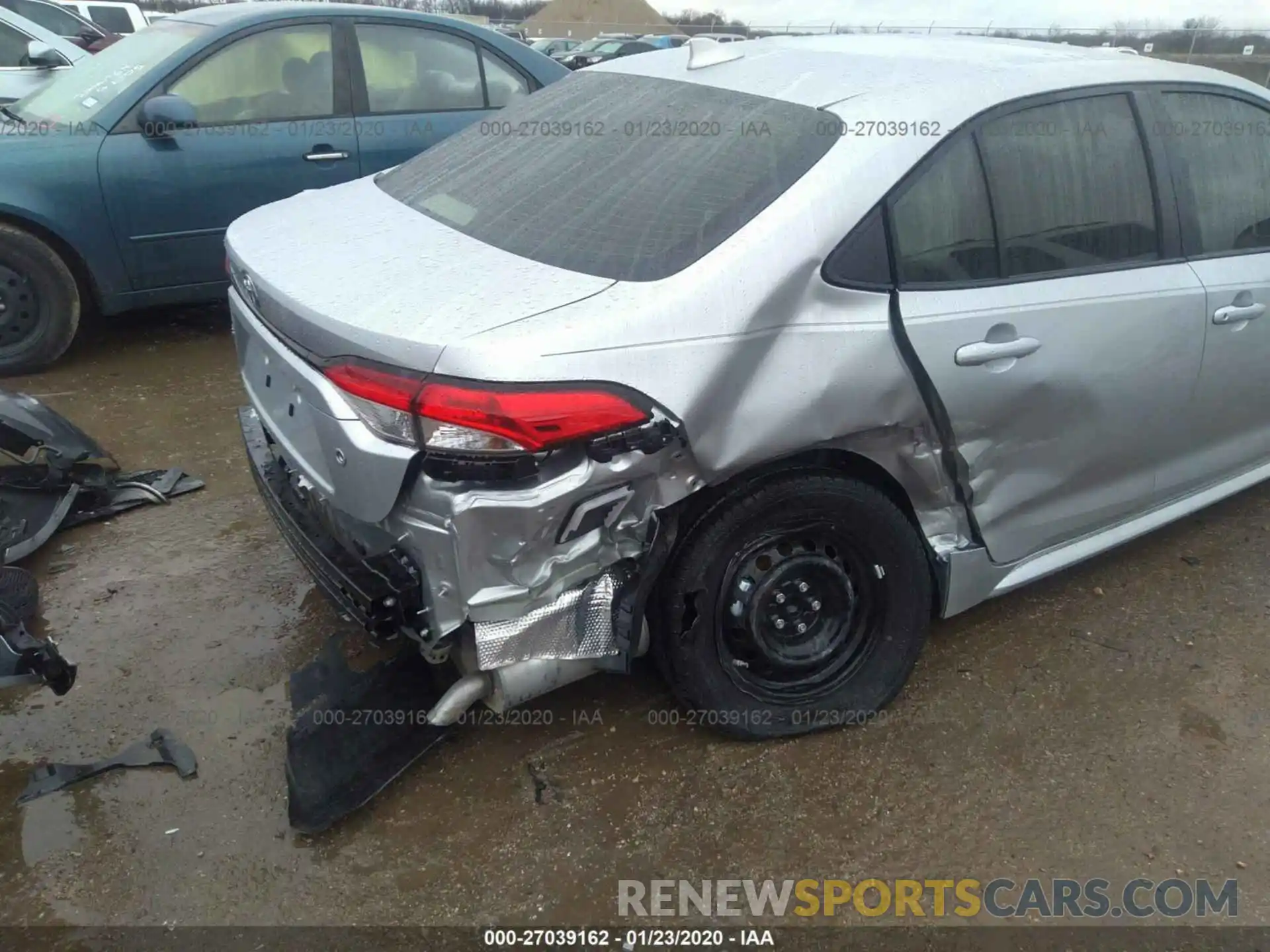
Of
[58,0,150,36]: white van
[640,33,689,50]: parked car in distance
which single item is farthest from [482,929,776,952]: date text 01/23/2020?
[640,33,689,50]: parked car in distance

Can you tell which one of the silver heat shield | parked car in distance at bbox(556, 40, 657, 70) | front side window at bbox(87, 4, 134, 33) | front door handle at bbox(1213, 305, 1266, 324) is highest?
front door handle at bbox(1213, 305, 1266, 324)

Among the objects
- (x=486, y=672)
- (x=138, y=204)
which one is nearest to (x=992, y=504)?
(x=486, y=672)

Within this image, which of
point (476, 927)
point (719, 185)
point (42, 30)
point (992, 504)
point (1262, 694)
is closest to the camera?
point (476, 927)

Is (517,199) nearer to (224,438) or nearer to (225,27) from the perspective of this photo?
(224,438)

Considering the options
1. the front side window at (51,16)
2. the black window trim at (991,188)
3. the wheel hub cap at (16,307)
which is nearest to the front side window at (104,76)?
the wheel hub cap at (16,307)

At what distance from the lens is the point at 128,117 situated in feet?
15.2

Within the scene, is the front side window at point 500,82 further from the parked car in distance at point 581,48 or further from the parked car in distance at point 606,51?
the parked car in distance at point 581,48

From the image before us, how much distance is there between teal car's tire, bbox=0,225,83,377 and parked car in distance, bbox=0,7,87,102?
813 mm

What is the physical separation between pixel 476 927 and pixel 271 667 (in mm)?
1123

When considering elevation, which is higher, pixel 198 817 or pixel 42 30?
pixel 42 30

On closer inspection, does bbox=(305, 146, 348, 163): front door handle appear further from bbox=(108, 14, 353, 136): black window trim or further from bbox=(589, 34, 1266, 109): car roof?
bbox=(589, 34, 1266, 109): car roof

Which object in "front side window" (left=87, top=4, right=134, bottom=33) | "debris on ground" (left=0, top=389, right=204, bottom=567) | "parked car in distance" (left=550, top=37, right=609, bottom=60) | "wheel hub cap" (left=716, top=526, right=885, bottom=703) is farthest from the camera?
"parked car in distance" (left=550, top=37, right=609, bottom=60)

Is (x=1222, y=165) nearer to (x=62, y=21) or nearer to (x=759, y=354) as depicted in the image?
(x=759, y=354)

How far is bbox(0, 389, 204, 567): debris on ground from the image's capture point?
130 inches
